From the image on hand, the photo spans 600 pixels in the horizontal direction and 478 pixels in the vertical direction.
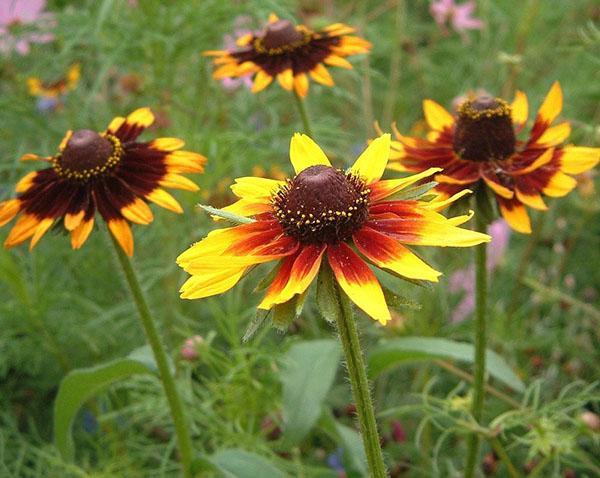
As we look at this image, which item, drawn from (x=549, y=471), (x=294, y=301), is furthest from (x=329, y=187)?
(x=549, y=471)

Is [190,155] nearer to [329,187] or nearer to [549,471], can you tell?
[329,187]

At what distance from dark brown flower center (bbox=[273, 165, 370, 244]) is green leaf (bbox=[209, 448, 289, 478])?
448 mm

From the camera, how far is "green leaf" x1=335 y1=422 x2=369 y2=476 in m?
1.39

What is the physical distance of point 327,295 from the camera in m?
0.77

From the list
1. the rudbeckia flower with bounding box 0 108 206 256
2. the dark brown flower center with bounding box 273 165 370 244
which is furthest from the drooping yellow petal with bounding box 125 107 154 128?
the dark brown flower center with bounding box 273 165 370 244

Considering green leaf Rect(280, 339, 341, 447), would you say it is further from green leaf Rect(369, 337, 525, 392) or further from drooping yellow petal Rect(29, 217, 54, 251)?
drooping yellow petal Rect(29, 217, 54, 251)

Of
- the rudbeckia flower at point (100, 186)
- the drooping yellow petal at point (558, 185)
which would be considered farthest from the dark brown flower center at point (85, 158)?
the drooping yellow petal at point (558, 185)

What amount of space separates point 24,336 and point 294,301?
1.27 meters

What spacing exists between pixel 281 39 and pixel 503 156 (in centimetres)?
49

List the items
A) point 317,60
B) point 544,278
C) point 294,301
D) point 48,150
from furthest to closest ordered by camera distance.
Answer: point 544,278
point 48,150
point 317,60
point 294,301

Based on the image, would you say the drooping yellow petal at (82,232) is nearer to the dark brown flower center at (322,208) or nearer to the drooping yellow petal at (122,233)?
the drooping yellow petal at (122,233)

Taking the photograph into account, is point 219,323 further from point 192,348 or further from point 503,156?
point 503,156

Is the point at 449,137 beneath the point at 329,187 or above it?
above

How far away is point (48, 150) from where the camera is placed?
1848 millimetres
